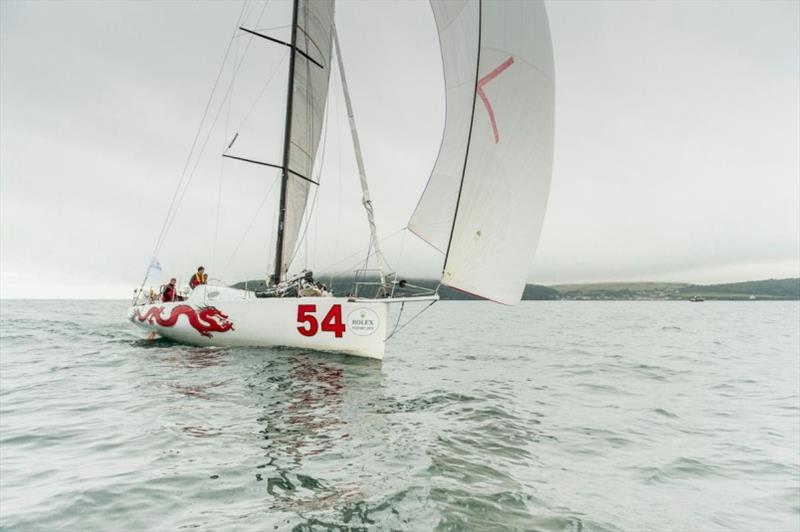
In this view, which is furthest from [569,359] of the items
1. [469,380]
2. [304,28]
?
[304,28]

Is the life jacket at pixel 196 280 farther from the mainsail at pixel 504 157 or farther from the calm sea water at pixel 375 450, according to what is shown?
the mainsail at pixel 504 157

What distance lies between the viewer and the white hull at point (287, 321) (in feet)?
37.3

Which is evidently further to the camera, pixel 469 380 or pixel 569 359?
pixel 569 359

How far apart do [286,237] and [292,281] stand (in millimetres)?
3660

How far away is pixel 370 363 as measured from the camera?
11.1 m

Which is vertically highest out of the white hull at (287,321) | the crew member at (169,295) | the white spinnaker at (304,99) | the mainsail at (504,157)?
the white spinnaker at (304,99)

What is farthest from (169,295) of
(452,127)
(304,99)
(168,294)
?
(452,127)

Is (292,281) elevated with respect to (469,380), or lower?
elevated

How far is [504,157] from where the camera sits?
26.8ft

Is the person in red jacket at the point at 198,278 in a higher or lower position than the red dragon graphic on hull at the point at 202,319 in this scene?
higher

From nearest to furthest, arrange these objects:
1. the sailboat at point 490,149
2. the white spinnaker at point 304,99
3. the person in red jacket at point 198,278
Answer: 1. the sailboat at point 490,149
2. the person in red jacket at point 198,278
3. the white spinnaker at point 304,99

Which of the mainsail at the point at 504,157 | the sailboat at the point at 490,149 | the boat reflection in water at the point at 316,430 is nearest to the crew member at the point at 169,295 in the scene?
the boat reflection in water at the point at 316,430

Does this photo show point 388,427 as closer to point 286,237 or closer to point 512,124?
point 512,124

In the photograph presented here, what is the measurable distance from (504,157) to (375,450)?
5.63 metres
